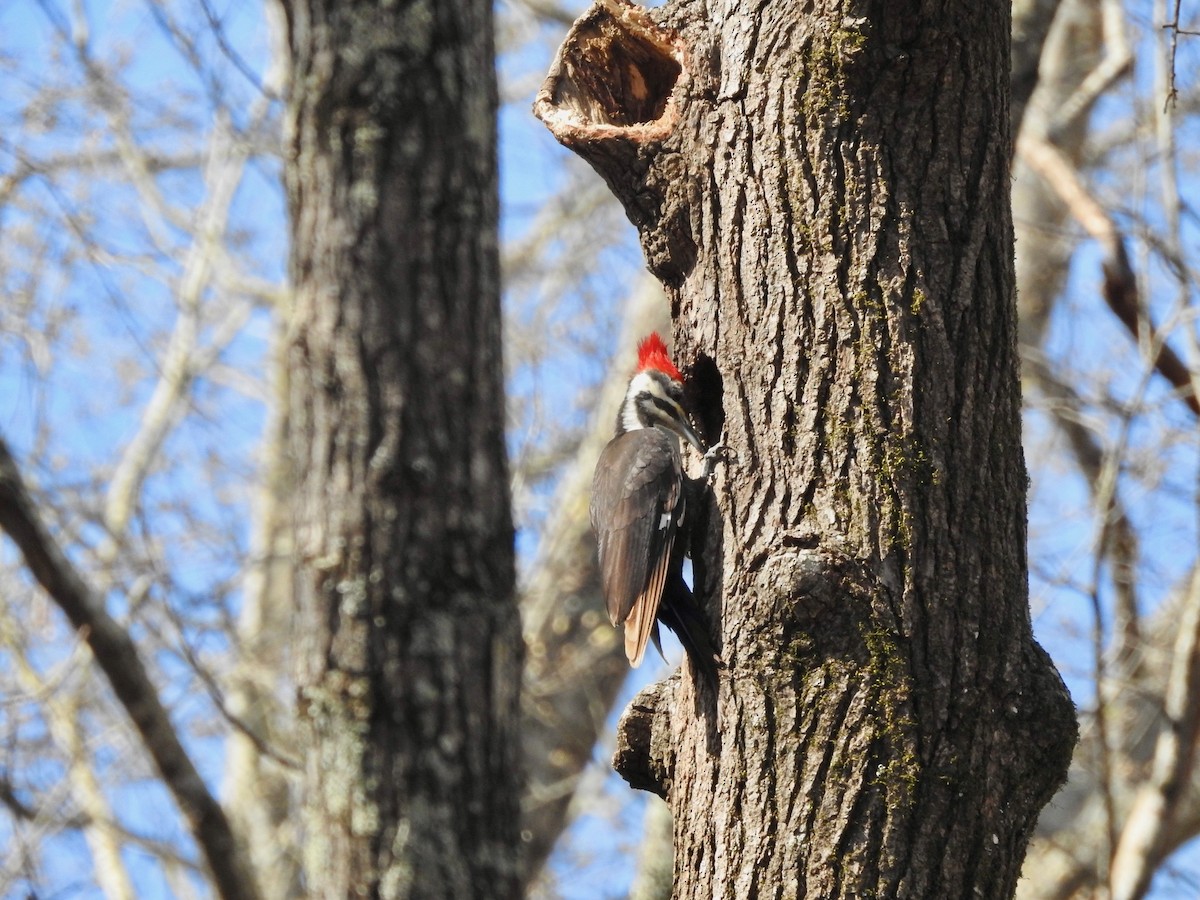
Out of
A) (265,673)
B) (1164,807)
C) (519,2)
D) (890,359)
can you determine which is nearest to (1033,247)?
(519,2)

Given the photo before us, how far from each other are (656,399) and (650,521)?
0.69 metres

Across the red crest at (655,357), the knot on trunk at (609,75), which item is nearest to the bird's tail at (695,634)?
the red crest at (655,357)

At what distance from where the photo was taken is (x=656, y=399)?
4176 millimetres

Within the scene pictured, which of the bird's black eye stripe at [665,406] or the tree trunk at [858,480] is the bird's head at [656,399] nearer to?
the bird's black eye stripe at [665,406]

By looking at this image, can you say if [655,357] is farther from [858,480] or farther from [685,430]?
[858,480]

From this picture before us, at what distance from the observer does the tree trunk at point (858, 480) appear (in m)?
2.45

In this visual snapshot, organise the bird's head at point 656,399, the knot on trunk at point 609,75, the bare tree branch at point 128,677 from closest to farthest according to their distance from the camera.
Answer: the knot on trunk at point 609,75
the bird's head at point 656,399
the bare tree branch at point 128,677

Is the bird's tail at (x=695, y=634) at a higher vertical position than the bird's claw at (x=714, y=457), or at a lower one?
lower

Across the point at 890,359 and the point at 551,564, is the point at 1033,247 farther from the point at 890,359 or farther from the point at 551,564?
the point at 890,359

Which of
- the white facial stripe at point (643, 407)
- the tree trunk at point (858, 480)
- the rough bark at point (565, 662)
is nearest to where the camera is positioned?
the tree trunk at point (858, 480)

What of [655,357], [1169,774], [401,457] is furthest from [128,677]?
[1169,774]

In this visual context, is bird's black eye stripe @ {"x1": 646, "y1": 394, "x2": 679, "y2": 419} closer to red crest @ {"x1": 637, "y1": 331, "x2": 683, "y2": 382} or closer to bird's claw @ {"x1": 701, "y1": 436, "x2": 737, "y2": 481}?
red crest @ {"x1": 637, "y1": 331, "x2": 683, "y2": 382}

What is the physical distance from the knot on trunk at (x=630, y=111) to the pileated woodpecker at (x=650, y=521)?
0.42m

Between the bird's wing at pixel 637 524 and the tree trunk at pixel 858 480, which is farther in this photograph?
the bird's wing at pixel 637 524
